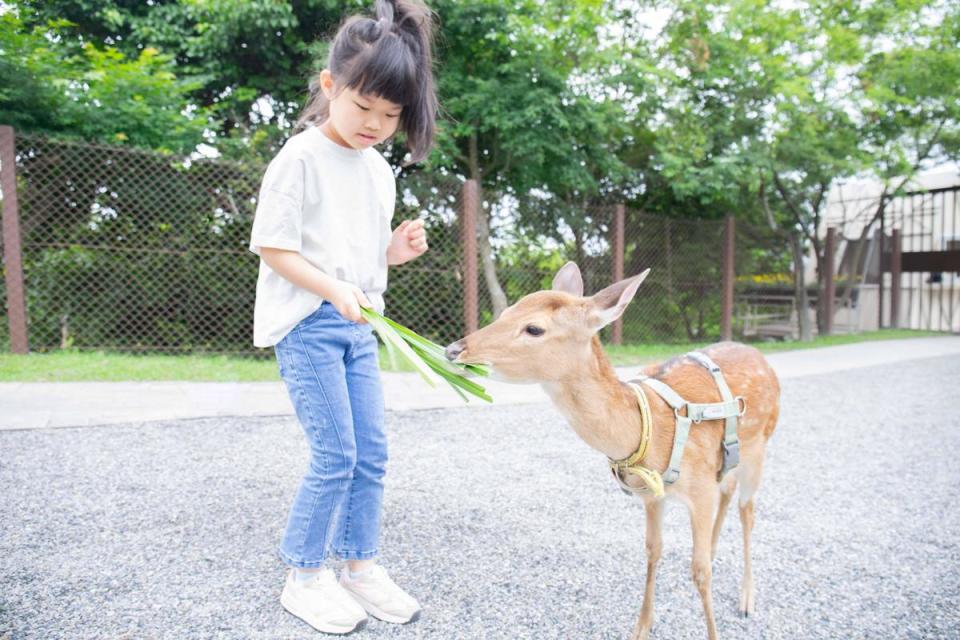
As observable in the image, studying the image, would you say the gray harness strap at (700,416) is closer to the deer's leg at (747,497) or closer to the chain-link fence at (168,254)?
the deer's leg at (747,497)

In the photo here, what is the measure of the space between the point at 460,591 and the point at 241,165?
5.73 m

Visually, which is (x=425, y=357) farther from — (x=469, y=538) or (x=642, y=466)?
(x=469, y=538)

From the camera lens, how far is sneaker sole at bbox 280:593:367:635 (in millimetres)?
2117

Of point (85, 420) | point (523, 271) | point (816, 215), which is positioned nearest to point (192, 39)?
point (523, 271)

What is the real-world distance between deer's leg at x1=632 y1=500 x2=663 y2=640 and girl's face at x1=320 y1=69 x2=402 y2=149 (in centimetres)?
152

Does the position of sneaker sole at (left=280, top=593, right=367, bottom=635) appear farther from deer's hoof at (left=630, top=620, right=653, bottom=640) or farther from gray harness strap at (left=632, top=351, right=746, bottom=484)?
gray harness strap at (left=632, top=351, right=746, bottom=484)

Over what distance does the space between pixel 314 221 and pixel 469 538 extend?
1602 mm

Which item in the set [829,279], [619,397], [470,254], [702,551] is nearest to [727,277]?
[829,279]

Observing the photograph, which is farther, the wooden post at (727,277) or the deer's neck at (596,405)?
the wooden post at (727,277)

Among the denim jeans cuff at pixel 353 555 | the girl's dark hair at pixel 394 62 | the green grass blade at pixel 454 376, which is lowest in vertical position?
the denim jeans cuff at pixel 353 555

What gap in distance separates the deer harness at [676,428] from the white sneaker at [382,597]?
2.78 feet

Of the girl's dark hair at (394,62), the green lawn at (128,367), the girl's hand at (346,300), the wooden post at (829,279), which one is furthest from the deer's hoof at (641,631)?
the wooden post at (829,279)

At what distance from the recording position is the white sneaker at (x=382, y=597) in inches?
87.7

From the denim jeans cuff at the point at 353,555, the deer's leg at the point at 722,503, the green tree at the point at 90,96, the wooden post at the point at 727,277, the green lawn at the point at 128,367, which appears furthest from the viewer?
the wooden post at the point at 727,277
